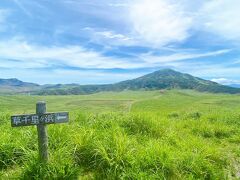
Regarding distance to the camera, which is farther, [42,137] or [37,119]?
[42,137]

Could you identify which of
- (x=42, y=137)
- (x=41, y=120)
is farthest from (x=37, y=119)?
(x=42, y=137)

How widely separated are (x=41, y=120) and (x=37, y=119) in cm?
8

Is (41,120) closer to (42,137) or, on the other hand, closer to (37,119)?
(37,119)

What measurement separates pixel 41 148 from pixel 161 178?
2.50 meters

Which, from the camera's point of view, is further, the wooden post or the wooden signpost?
the wooden post

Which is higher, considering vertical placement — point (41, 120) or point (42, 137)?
point (41, 120)

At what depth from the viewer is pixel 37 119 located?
563 centimetres

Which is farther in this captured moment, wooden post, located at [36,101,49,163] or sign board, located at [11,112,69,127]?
wooden post, located at [36,101,49,163]

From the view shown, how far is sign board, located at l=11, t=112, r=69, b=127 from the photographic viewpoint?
18.1 ft

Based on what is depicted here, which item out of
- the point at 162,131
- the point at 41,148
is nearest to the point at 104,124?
the point at 162,131

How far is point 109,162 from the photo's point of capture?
612cm

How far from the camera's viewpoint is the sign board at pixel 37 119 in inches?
218

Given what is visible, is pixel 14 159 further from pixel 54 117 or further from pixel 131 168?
pixel 131 168

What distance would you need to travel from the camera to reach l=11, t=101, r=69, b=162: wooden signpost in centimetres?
554
